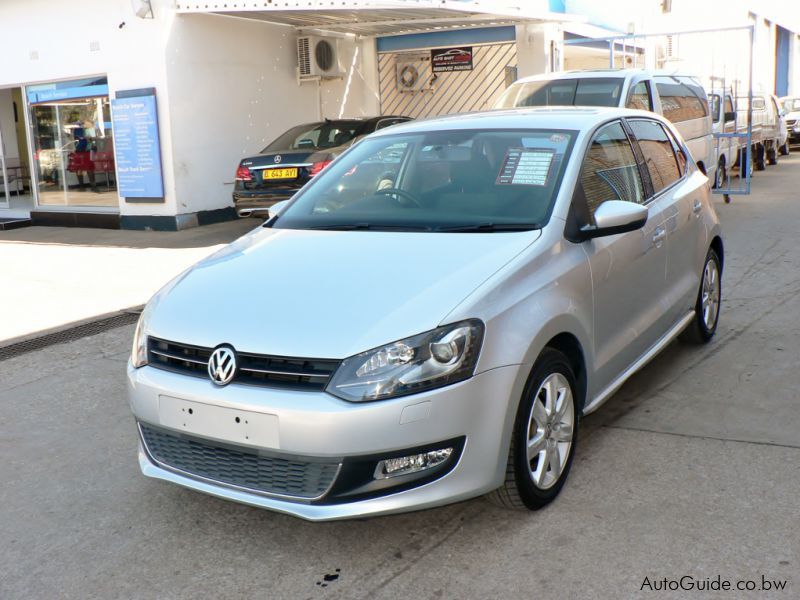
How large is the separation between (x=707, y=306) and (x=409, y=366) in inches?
131

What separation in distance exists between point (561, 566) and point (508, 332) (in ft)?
2.83

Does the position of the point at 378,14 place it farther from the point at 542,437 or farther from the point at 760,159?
the point at 542,437

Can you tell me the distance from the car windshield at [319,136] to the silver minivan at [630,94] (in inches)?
96.1

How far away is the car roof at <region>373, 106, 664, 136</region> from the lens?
4387mm

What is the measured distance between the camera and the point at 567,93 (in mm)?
10344

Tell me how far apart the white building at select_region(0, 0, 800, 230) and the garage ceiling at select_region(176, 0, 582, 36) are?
3 centimetres

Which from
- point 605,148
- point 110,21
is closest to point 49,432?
point 605,148

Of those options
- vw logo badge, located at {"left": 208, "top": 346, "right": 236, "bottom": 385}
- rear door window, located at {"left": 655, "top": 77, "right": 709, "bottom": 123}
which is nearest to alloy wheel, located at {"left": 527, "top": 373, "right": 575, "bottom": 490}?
vw logo badge, located at {"left": 208, "top": 346, "right": 236, "bottom": 385}

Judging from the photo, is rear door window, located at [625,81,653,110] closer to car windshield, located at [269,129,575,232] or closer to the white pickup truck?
car windshield, located at [269,129,575,232]

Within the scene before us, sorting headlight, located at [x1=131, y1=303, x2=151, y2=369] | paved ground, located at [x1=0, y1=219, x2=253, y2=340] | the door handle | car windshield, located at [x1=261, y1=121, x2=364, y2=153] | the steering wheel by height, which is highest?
car windshield, located at [x1=261, y1=121, x2=364, y2=153]

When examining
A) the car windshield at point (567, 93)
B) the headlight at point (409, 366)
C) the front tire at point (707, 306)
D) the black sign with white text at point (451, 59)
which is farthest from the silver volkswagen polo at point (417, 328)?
the black sign with white text at point (451, 59)

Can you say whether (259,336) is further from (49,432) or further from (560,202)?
(49,432)

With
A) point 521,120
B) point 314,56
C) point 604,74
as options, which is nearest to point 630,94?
point 604,74

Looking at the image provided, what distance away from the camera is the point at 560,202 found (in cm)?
388
